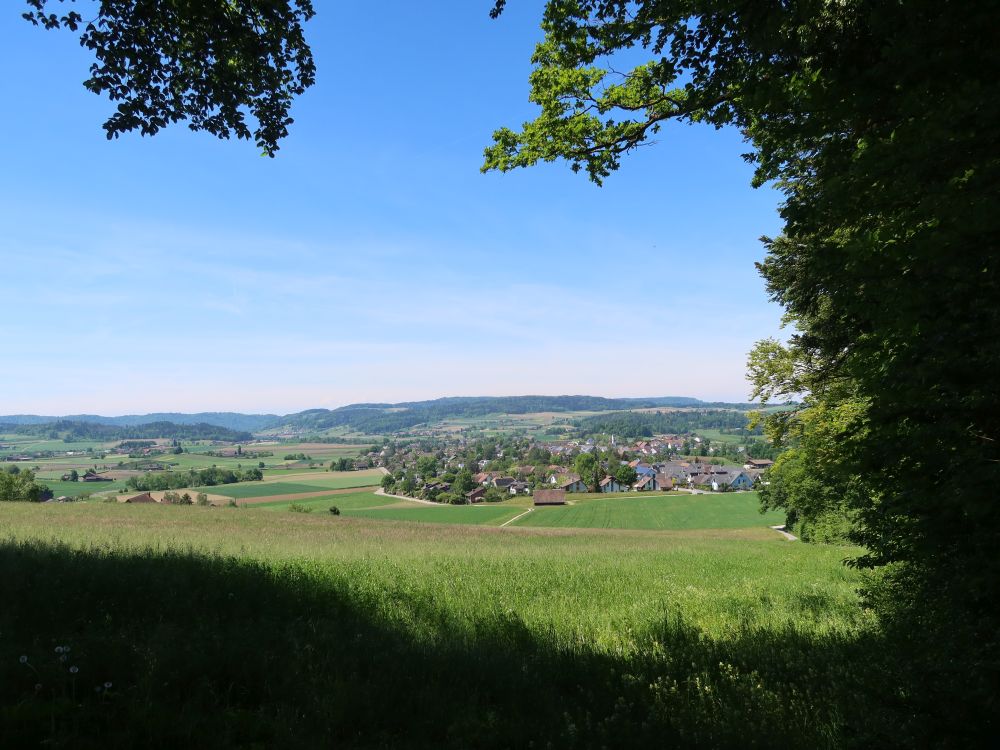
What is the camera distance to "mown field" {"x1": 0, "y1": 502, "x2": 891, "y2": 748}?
3.67m

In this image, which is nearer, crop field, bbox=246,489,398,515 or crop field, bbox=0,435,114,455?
crop field, bbox=246,489,398,515

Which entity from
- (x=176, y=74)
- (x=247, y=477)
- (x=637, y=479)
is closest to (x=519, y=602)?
(x=176, y=74)

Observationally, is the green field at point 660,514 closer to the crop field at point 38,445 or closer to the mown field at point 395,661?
the mown field at point 395,661

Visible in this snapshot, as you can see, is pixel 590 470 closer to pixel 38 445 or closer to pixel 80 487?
pixel 80 487

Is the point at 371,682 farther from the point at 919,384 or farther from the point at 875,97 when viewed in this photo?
the point at 875,97

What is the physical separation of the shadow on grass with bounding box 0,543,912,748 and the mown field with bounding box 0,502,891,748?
0.8 inches

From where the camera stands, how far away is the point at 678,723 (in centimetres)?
414

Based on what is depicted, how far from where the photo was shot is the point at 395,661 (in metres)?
4.88

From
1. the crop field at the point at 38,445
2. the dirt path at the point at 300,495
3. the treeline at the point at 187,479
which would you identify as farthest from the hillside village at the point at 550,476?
the crop field at the point at 38,445

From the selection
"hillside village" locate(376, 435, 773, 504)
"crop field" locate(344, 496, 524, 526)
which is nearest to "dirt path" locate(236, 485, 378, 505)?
"hillside village" locate(376, 435, 773, 504)

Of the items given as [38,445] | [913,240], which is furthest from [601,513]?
[38,445]

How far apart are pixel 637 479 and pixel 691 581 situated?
108 metres

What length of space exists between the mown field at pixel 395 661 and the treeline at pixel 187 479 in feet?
285

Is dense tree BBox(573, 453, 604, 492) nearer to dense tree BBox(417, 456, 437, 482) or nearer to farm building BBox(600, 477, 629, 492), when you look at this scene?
farm building BBox(600, 477, 629, 492)
